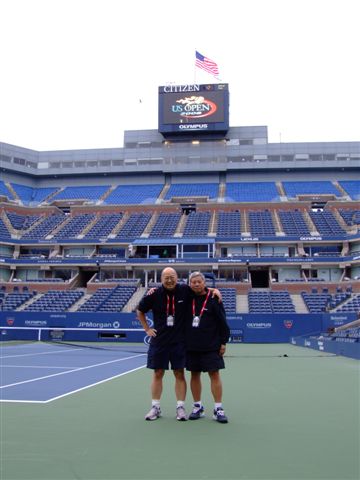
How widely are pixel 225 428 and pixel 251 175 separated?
2255 inches

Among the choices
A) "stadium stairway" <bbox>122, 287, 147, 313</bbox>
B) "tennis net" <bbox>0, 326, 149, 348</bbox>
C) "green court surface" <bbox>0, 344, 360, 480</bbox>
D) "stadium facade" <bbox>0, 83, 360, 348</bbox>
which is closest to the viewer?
"green court surface" <bbox>0, 344, 360, 480</bbox>

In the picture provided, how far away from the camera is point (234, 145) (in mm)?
61062

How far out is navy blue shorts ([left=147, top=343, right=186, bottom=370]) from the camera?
243 inches

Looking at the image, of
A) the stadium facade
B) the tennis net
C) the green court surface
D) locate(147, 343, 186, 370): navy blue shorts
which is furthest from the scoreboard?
locate(147, 343, 186, 370): navy blue shorts

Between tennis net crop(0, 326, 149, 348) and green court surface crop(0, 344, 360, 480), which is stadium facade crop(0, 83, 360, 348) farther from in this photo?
green court surface crop(0, 344, 360, 480)

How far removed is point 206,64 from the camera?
58.4 metres

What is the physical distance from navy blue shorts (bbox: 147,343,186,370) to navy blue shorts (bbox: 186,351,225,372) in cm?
11

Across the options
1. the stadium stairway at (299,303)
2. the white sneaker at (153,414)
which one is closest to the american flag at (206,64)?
the stadium stairway at (299,303)

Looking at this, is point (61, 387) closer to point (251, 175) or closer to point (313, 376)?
point (313, 376)

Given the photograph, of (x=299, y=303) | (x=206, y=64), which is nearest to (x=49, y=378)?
(x=299, y=303)

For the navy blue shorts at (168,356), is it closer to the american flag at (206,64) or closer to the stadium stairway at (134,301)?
the stadium stairway at (134,301)

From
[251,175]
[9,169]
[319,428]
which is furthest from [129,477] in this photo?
[9,169]

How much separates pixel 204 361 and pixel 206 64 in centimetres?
5778

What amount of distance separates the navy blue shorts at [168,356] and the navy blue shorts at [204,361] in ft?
0.35
